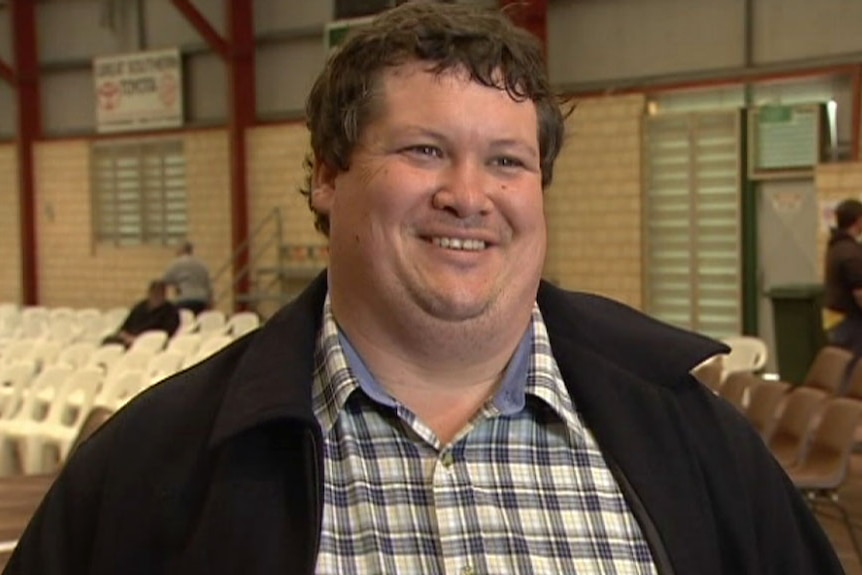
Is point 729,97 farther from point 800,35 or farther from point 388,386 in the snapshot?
point 388,386

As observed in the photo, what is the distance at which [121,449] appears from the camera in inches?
60.2

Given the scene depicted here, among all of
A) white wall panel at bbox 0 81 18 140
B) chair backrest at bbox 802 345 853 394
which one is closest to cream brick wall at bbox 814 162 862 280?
chair backrest at bbox 802 345 853 394

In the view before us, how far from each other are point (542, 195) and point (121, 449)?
0.55 metres

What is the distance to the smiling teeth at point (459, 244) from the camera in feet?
4.97

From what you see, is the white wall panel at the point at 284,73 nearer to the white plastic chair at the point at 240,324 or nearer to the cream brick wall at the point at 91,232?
the cream brick wall at the point at 91,232

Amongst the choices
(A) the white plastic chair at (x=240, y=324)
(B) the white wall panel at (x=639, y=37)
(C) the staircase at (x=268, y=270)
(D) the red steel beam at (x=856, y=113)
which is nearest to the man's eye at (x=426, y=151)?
(D) the red steel beam at (x=856, y=113)

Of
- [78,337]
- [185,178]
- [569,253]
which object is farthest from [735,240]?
[185,178]

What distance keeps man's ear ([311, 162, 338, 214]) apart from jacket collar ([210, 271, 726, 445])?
9cm

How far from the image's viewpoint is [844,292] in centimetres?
831

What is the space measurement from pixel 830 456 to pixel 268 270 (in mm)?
9782

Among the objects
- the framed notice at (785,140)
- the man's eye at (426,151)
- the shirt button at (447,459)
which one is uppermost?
the framed notice at (785,140)

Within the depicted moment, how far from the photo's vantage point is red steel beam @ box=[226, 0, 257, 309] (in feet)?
50.1

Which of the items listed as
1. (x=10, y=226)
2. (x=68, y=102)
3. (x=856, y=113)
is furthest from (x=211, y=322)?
(x=10, y=226)

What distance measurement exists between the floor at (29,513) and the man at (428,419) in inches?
73.3
